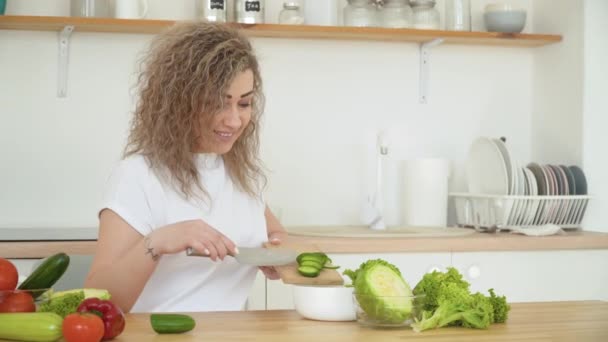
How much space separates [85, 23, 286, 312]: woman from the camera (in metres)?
2.12

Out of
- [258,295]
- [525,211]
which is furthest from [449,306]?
[525,211]

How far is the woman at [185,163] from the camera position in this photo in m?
2.12

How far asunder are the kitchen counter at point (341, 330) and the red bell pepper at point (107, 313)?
3cm

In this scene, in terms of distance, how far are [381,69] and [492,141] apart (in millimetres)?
514

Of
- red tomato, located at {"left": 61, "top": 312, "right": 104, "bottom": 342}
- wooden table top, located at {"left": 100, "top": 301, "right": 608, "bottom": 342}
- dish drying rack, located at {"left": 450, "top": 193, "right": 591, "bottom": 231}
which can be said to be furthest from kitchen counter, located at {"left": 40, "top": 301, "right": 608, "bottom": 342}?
dish drying rack, located at {"left": 450, "top": 193, "right": 591, "bottom": 231}

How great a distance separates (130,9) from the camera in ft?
11.1

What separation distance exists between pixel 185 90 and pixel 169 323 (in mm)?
658

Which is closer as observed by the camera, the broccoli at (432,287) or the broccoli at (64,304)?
the broccoli at (64,304)

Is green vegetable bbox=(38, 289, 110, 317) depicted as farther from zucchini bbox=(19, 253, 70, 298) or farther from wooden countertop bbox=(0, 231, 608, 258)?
wooden countertop bbox=(0, 231, 608, 258)

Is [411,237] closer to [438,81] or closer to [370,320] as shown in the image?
[438,81]

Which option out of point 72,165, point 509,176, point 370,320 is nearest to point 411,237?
point 509,176

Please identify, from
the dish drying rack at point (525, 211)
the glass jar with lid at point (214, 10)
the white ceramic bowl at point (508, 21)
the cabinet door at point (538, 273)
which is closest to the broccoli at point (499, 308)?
the cabinet door at point (538, 273)

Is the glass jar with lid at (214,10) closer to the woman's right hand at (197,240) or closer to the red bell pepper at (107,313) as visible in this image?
the woman's right hand at (197,240)

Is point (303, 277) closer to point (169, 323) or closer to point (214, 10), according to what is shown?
point (169, 323)
